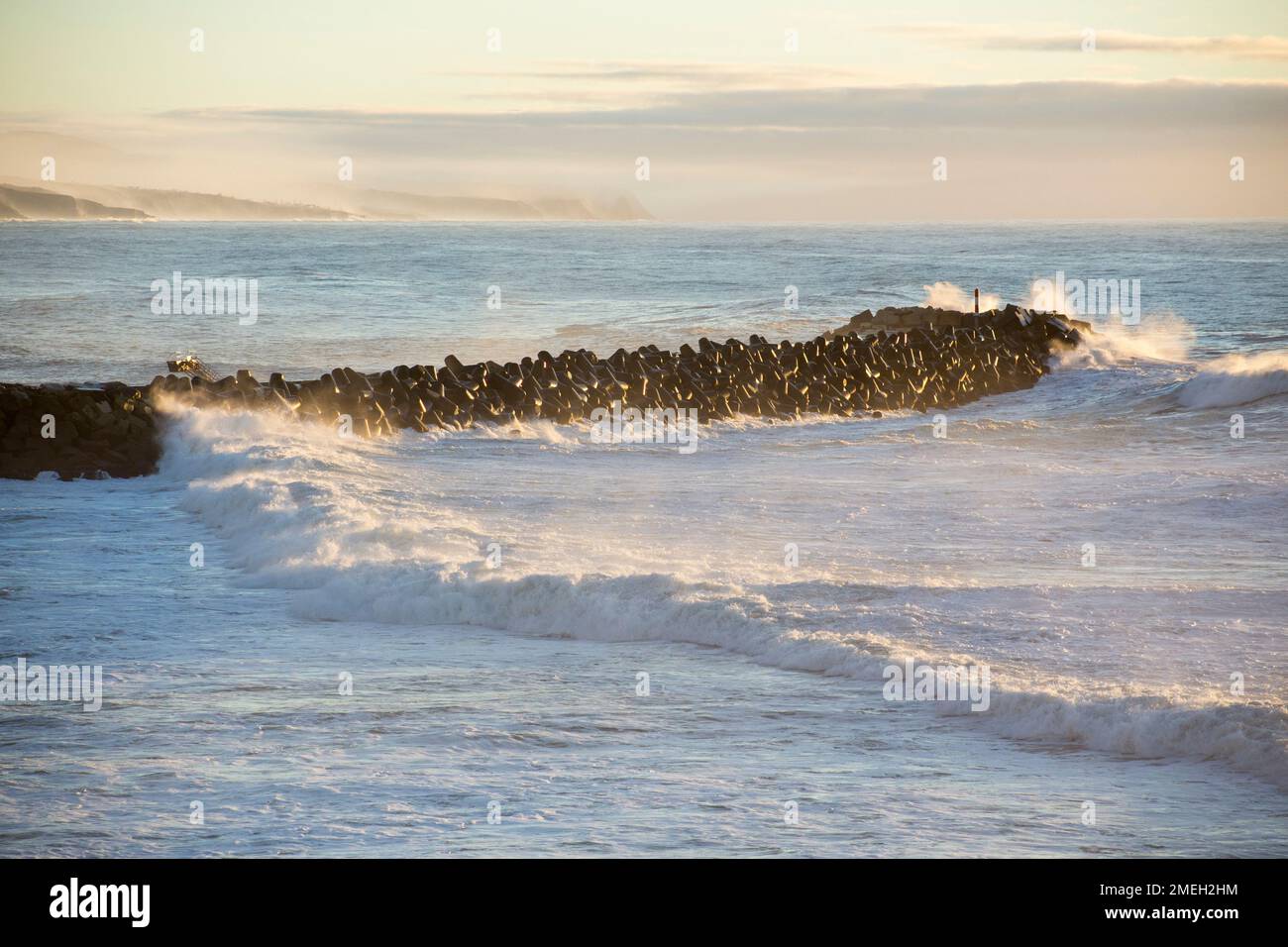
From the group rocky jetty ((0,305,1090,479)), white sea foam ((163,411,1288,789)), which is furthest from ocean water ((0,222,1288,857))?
rocky jetty ((0,305,1090,479))

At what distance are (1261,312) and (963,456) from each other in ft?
121

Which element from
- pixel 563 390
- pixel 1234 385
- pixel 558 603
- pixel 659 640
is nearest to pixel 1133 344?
pixel 1234 385

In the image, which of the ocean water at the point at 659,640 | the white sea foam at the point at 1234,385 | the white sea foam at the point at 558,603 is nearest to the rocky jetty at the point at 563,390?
the ocean water at the point at 659,640

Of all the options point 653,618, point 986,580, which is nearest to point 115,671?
point 653,618

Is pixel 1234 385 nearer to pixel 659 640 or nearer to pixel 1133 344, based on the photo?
pixel 1133 344

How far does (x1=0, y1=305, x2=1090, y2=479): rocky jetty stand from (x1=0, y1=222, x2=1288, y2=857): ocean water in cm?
69

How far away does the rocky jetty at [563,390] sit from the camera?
16984mm

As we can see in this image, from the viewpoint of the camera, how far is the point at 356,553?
1162 centimetres

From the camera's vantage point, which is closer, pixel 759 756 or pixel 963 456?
pixel 759 756

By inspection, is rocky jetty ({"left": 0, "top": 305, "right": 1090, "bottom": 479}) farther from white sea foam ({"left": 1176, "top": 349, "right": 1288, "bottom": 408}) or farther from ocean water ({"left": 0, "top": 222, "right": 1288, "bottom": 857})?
white sea foam ({"left": 1176, "top": 349, "right": 1288, "bottom": 408})

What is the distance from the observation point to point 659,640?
31.6ft

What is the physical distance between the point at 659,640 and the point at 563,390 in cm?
1188

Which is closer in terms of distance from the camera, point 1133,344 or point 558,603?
point 558,603

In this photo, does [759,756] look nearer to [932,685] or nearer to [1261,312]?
[932,685]
